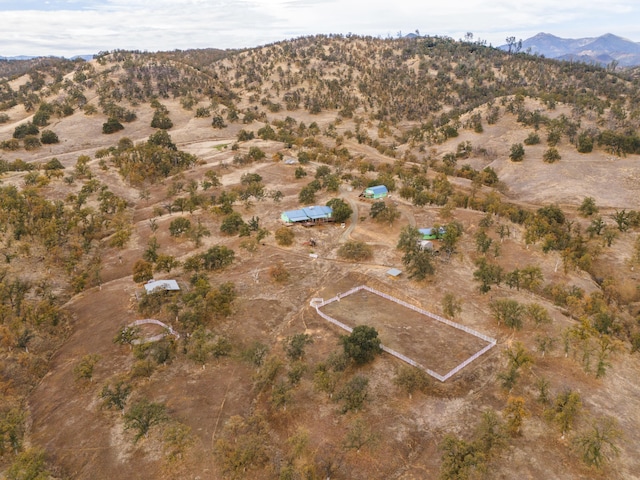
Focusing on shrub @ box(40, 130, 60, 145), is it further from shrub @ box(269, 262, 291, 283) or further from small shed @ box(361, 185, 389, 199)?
shrub @ box(269, 262, 291, 283)

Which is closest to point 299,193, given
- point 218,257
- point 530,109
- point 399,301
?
point 218,257

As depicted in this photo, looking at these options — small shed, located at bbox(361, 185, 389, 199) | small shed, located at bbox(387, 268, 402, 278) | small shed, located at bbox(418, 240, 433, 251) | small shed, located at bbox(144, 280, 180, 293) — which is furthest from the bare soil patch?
small shed, located at bbox(361, 185, 389, 199)

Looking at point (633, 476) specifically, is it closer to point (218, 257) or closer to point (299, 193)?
point (218, 257)

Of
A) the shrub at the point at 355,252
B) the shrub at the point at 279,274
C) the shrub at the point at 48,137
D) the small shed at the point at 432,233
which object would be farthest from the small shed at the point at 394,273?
the shrub at the point at 48,137

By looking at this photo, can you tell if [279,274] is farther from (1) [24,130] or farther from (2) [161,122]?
(1) [24,130]

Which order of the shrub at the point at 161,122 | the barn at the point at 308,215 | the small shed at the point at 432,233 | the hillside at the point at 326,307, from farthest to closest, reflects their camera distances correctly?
the shrub at the point at 161,122, the barn at the point at 308,215, the small shed at the point at 432,233, the hillside at the point at 326,307

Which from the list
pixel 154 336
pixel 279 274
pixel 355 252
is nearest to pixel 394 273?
pixel 355 252

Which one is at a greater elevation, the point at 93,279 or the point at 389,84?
the point at 389,84

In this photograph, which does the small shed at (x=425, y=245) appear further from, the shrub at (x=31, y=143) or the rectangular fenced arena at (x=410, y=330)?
the shrub at (x=31, y=143)
